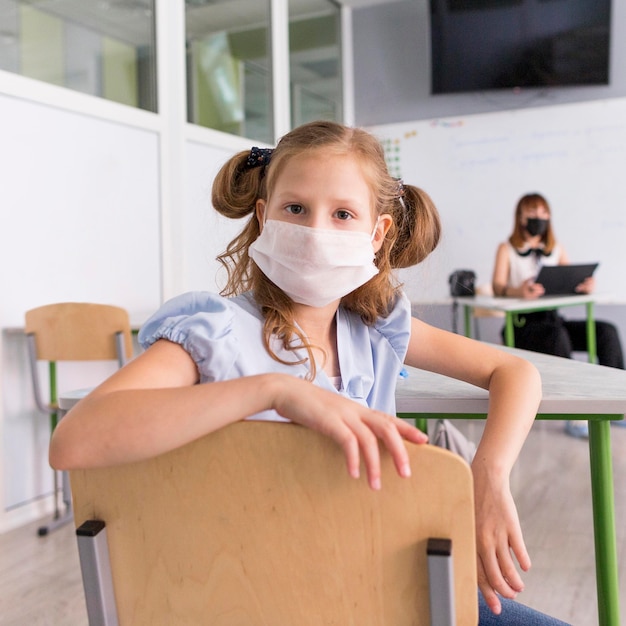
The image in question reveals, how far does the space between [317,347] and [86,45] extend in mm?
2382

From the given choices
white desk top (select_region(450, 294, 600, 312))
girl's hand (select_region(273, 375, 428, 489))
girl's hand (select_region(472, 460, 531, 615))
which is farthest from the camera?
white desk top (select_region(450, 294, 600, 312))

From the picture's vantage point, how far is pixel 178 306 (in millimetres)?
860

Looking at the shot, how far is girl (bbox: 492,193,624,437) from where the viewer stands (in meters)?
3.73

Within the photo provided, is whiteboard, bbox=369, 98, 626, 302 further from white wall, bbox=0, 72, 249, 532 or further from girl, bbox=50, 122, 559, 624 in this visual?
girl, bbox=50, 122, 559, 624

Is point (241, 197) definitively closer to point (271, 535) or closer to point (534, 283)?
point (271, 535)

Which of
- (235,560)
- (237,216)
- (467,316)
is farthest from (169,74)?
(235,560)

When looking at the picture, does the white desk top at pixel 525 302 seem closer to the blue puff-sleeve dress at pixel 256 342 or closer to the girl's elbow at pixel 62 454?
the blue puff-sleeve dress at pixel 256 342

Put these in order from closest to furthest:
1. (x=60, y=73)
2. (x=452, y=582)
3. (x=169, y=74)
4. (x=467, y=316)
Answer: (x=452, y=582)
(x=60, y=73)
(x=169, y=74)
(x=467, y=316)

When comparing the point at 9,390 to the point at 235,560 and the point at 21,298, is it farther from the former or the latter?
the point at 235,560

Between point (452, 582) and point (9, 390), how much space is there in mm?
2372

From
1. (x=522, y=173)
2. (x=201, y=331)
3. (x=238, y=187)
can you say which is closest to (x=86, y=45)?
(x=238, y=187)

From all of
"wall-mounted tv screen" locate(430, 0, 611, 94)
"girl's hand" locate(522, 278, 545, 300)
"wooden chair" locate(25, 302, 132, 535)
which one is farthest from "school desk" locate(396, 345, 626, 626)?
"wall-mounted tv screen" locate(430, 0, 611, 94)

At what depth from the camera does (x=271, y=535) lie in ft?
1.84

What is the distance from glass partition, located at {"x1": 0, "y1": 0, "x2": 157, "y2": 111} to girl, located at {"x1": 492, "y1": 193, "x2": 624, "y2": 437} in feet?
7.01
